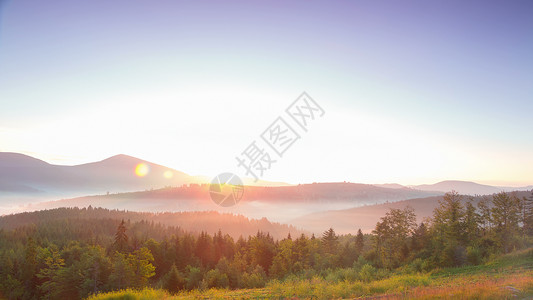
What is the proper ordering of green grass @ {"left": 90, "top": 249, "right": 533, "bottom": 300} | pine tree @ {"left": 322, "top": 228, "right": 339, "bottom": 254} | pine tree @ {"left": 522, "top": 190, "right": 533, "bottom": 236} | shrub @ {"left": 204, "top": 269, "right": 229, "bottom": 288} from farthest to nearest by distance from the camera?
pine tree @ {"left": 322, "top": 228, "right": 339, "bottom": 254} → shrub @ {"left": 204, "top": 269, "right": 229, "bottom": 288} → pine tree @ {"left": 522, "top": 190, "right": 533, "bottom": 236} → green grass @ {"left": 90, "top": 249, "right": 533, "bottom": 300}

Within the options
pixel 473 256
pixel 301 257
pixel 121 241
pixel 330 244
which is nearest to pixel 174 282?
pixel 121 241

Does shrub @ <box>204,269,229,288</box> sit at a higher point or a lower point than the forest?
lower

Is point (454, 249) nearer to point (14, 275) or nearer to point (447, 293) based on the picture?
point (447, 293)

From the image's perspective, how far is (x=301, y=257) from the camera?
82312mm

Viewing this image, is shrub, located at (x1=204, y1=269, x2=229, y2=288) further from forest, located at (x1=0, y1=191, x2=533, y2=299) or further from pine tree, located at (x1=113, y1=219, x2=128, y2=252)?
pine tree, located at (x1=113, y1=219, x2=128, y2=252)

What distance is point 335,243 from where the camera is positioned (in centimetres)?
8512

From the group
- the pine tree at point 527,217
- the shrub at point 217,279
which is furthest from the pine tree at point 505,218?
the shrub at point 217,279

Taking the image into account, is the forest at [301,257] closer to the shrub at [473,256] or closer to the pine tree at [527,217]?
the shrub at [473,256]

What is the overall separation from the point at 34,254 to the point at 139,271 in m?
51.3

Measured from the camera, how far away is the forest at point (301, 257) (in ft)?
172

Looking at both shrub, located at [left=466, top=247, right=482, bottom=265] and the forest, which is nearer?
shrub, located at [left=466, top=247, right=482, bottom=265]

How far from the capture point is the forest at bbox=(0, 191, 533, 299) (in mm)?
52375

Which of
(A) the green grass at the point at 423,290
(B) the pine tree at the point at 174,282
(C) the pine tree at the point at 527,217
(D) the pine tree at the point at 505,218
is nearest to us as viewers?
(A) the green grass at the point at 423,290

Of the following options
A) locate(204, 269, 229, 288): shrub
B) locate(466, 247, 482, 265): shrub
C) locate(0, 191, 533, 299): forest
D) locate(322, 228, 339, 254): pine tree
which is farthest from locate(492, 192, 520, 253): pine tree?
locate(204, 269, 229, 288): shrub
